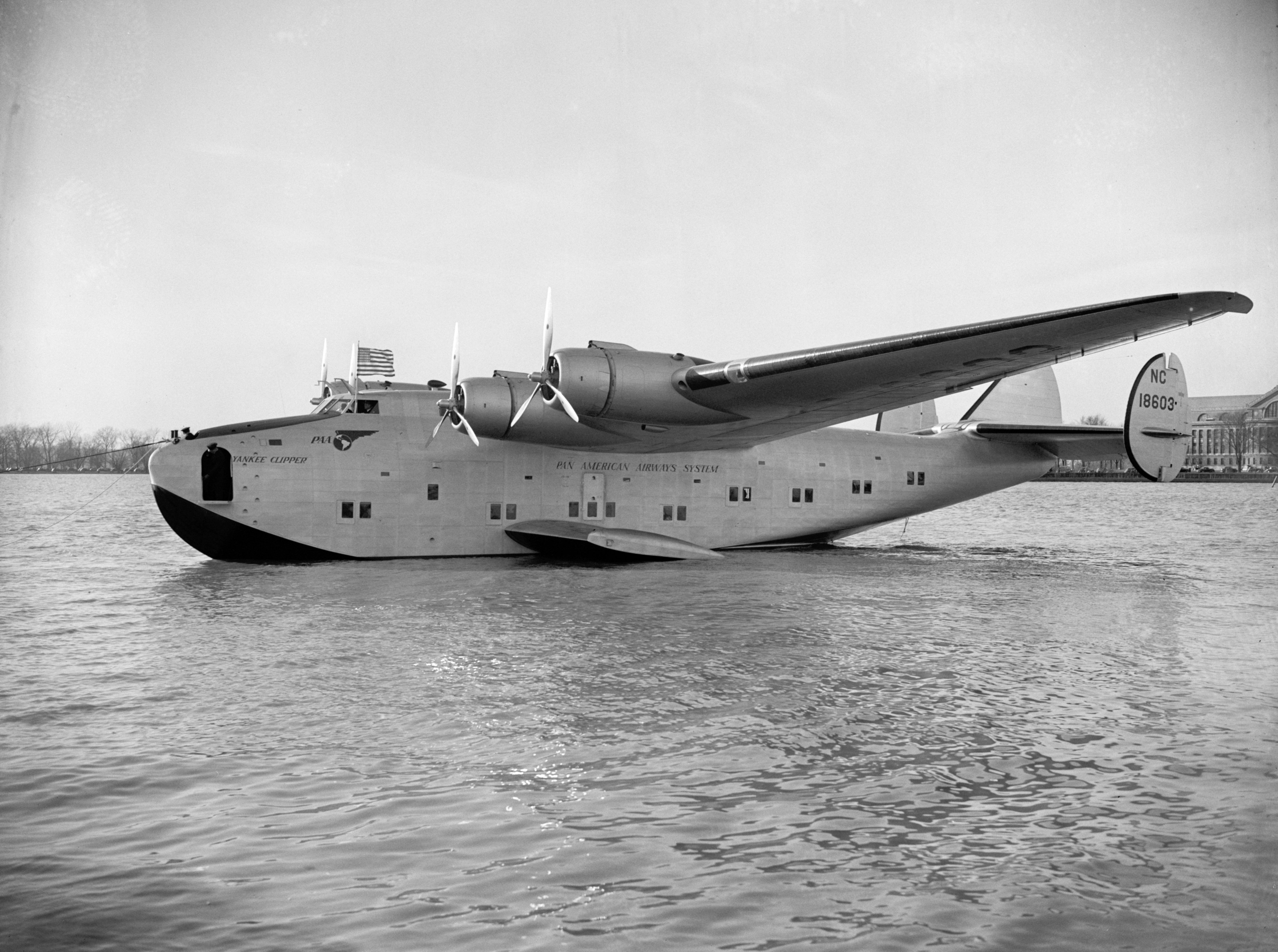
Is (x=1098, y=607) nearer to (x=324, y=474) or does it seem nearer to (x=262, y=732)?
(x=262, y=732)

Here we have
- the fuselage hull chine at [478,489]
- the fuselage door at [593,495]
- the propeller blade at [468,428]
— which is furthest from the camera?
the fuselage door at [593,495]

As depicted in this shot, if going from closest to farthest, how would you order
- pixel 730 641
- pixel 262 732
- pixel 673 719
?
pixel 262 732 → pixel 673 719 → pixel 730 641

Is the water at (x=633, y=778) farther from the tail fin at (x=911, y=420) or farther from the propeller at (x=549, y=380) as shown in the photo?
the tail fin at (x=911, y=420)

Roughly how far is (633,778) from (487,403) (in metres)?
12.7

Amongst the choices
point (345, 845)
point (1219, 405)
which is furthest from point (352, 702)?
point (1219, 405)

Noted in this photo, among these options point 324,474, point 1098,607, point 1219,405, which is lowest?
point 1098,607

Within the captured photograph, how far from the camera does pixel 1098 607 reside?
43.3 ft

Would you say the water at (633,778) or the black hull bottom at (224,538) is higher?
the black hull bottom at (224,538)

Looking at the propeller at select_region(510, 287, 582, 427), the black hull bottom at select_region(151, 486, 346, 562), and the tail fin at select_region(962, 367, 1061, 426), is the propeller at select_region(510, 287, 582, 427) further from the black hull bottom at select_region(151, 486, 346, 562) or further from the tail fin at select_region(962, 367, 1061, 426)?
the tail fin at select_region(962, 367, 1061, 426)

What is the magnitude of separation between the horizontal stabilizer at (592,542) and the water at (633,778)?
235 inches

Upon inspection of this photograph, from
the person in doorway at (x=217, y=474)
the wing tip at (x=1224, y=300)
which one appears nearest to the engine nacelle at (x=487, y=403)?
the person in doorway at (x=217, y=474)

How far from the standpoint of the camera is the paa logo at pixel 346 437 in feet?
58.1

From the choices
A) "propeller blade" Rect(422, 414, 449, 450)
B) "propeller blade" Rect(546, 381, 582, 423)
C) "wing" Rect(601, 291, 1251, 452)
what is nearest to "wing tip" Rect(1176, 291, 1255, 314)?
"wing" Rect(601, 291, 1251, 452)

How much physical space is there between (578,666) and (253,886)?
4.73m
